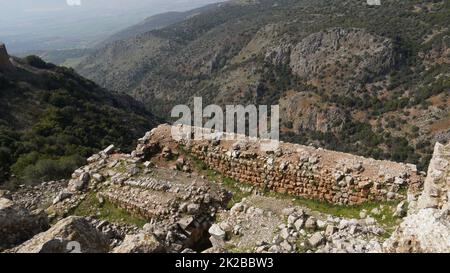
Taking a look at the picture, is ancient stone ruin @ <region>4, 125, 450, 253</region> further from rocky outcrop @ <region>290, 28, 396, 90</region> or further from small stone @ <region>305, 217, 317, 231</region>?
rocky outcrop @ <region>290, 28, 396, 90</region>

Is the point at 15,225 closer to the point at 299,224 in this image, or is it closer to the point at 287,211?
the point at 287,211

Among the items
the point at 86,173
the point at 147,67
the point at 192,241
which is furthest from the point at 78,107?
the point at 147,67

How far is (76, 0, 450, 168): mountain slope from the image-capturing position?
69.9 metres

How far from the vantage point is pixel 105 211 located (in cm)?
1080

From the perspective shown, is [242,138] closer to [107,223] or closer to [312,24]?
[107,223]

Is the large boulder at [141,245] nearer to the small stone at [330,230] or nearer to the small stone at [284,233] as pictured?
the small stone at [284,233]

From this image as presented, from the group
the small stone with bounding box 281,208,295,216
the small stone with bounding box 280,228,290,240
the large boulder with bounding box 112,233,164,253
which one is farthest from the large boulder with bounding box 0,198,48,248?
the small stone with bounding box 281,208,295,216

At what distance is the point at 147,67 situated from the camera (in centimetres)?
17712

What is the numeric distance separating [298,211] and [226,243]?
1.76 meters

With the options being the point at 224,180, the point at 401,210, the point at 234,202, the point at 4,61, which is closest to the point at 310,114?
the point at 4,61

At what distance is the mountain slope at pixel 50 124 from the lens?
75.6 feet

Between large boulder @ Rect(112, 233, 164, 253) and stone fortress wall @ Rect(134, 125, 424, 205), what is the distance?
492 cm

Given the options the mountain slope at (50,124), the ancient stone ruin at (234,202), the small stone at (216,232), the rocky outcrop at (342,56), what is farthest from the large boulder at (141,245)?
the rocky outcrop at (342,56)

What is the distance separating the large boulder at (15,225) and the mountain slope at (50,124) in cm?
883
